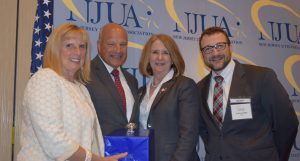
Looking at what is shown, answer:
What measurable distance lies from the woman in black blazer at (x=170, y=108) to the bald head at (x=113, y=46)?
277 mm

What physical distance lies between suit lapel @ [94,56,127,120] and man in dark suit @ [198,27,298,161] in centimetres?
74

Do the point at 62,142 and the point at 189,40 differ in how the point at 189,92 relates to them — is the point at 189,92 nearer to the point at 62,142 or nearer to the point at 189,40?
the point at 62,142

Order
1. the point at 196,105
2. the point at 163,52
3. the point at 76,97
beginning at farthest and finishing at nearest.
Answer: the point at 163,52, the point at 196,105, the point at 76,97

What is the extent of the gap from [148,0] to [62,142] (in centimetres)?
243

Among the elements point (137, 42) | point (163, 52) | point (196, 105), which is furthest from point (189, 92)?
point (137, 42)

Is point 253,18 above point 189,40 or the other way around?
above

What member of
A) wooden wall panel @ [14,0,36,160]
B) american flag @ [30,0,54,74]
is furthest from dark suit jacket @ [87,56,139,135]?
wooden wall panel @ [14,0,36,160]

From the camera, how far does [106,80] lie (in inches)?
102

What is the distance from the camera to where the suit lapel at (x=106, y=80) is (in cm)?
251

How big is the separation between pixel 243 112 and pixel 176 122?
1.82 ft

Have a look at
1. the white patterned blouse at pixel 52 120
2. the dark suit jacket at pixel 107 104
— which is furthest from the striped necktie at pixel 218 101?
the white patterned blouse at pixel 52 120

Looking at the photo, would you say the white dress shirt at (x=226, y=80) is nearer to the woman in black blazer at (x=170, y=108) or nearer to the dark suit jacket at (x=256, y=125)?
the dark suit jacket at (x=256, y=125)

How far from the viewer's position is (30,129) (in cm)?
186

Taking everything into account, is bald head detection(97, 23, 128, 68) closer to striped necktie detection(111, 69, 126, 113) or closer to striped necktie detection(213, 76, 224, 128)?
striped necktie detection(111, 69, 126, 113)
